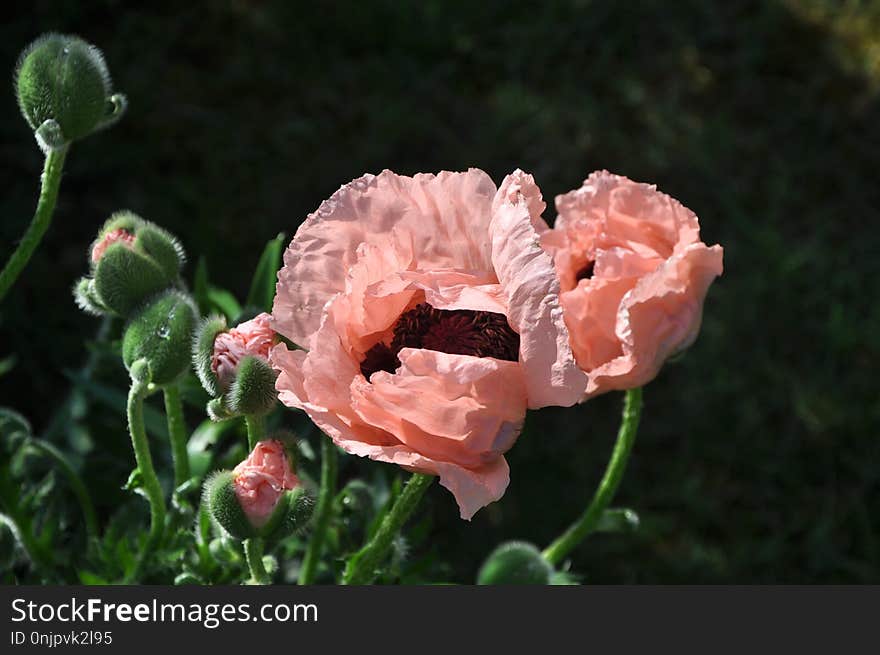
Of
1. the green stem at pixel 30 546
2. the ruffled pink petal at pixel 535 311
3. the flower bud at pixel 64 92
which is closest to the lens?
the ruffled pink petal at pixel 535 311

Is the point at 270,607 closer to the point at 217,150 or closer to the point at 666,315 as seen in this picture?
the point at 666,315

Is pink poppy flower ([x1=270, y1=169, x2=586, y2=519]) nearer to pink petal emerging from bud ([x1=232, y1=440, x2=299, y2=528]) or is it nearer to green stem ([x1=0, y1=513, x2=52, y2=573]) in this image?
pink petal emerging from bud ([x1=232, y1=440, x2=299, y2=528])

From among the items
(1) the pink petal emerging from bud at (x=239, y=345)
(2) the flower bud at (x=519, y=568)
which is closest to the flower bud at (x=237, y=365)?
(1) the pink petal emerging from bud at (x=239, y=345)

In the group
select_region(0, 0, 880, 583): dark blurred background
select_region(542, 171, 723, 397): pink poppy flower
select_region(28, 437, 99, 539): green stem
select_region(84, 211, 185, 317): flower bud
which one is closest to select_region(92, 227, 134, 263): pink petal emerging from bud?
select_region(84, 211, 185, 317): flower bud

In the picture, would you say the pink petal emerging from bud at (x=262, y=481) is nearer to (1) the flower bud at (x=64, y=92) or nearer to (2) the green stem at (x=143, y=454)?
(2) the green stem at (x=143, y=454)

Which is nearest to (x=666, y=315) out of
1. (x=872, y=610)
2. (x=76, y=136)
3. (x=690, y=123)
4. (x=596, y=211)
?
(x=596, y=211)

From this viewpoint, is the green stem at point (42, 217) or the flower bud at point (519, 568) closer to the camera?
the green stem at point (42, 217)

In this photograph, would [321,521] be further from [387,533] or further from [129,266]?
[129,266]
